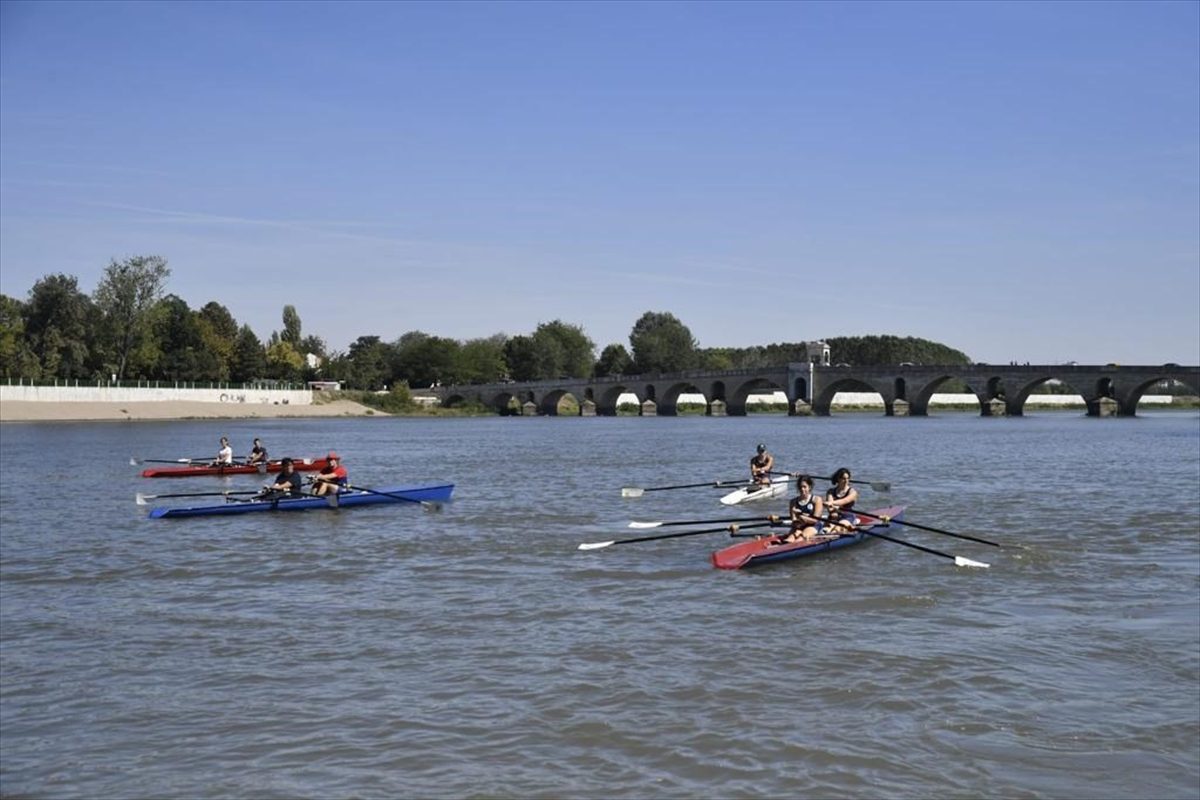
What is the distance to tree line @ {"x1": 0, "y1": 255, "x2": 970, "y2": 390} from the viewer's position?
108m

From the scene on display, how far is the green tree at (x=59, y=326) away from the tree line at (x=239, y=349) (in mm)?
124

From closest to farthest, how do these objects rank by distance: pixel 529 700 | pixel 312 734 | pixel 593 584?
1. pixel 312 734
2. pixel 529 700
3. pixel 593 584

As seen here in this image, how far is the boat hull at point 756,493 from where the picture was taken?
1120 inches

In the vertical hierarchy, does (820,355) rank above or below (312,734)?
above

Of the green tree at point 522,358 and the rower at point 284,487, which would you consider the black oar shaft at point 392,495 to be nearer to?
the rower at point 284,487

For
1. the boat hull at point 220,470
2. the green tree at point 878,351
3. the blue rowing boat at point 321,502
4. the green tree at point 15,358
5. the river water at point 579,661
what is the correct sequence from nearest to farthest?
1. the river water at point 579,661
2. the blue rowing boat at point 321,502
3. the boat hull at point 220,470
4. the green tree at point 15,358
5. the green tree at point 878,351

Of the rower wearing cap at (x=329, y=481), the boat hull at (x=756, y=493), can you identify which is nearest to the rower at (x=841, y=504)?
the boat hull at (x=756, y=493)

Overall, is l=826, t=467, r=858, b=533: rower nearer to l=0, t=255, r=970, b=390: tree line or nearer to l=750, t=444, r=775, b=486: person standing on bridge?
l=750, t=444, r=775, b=486: person standing on bridge

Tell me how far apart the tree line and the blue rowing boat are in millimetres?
78455

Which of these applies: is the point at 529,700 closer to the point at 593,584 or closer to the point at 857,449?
the point at 593,584

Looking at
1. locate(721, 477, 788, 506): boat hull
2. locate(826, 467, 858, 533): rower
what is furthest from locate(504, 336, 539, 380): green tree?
locate(826, 467, 858, 533): rower

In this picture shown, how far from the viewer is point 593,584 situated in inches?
679

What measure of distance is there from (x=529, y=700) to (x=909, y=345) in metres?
197

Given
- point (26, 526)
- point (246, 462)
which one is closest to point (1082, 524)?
point (26, 526)
